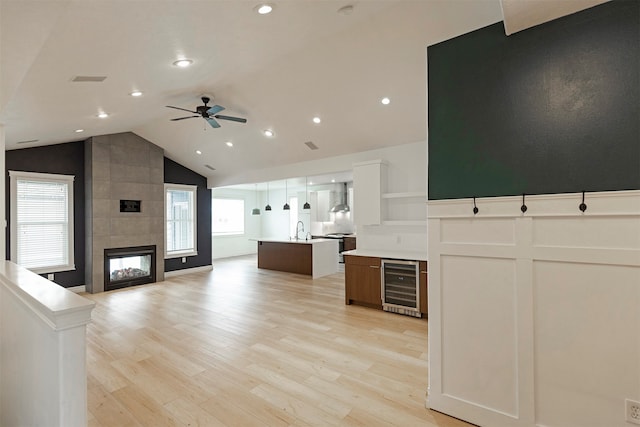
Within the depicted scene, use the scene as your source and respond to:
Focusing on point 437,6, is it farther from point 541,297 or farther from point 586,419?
point 586,419

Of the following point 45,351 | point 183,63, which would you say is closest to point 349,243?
point 183,63

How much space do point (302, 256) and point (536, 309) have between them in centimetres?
623

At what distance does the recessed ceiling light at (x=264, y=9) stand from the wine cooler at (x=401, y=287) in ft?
11.9

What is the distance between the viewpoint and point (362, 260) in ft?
17.0

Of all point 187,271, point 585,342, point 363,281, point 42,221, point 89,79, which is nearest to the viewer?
point 585,342

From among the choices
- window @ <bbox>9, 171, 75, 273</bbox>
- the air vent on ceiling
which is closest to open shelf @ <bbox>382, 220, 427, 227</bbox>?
the air vent on ceiling

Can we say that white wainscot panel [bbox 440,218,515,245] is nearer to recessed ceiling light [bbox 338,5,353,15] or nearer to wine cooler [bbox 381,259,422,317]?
recessed ceiling light [bbox 338,5,353,15]

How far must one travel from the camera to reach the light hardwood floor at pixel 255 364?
239cm

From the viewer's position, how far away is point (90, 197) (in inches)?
253

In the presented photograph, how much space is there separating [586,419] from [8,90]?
196 inches

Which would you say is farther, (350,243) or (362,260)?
(350,243)

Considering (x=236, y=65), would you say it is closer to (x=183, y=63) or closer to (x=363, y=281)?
(x=183, y=63)

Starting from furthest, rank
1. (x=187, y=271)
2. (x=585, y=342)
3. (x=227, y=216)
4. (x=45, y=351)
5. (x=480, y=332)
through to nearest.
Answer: (x=227, y=216), (x=187, y=271), (x=480, y=332), (x=585, y=342), (x=45, y=351)

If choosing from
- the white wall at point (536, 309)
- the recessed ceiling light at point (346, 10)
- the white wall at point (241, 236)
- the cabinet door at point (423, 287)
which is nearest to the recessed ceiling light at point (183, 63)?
the recessed ceiling light at point (346, 10)
